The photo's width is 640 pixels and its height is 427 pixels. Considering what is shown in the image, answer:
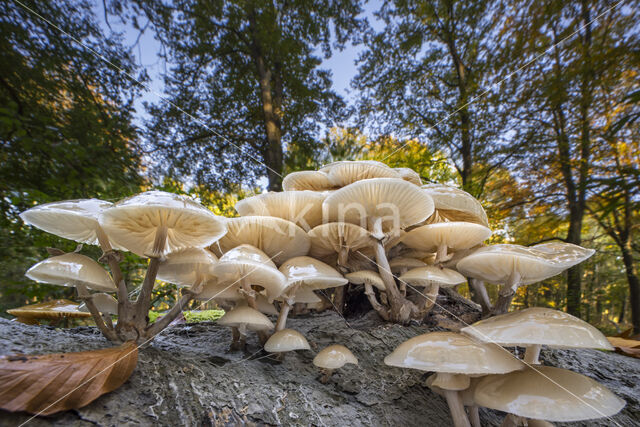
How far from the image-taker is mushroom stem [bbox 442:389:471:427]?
94 centimetres

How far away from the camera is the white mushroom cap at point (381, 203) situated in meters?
1.22

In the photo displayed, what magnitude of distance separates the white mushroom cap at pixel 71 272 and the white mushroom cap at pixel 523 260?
1.50m

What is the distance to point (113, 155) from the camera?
3480 millimetres

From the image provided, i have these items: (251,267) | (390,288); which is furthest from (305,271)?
(390,288)

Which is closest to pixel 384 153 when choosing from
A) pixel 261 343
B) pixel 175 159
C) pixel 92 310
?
pixel 175 159

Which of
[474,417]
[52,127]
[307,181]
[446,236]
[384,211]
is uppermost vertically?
[52,127]

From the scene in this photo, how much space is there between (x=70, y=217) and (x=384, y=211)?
1.41 meters

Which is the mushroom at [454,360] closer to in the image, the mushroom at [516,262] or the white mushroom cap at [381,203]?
the mushroom at [516,262]

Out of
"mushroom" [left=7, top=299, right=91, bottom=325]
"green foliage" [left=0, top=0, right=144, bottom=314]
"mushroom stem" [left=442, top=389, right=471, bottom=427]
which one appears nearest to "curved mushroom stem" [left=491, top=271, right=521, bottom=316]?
"mushroom stem" [left=442, top=389, right=471, bottom=427]

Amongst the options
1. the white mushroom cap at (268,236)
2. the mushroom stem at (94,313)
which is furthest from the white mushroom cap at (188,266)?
the mushroom stem at (94,313)

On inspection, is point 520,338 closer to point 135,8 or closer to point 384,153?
point 384,153

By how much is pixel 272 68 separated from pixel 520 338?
6.99 metres

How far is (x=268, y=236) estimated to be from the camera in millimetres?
1334

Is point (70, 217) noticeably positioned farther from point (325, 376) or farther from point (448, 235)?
point (448, 235)
